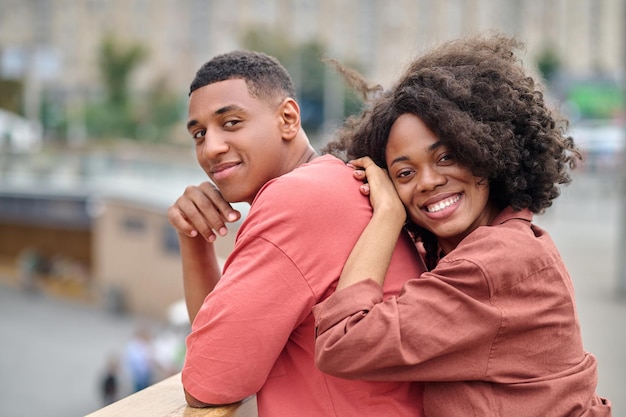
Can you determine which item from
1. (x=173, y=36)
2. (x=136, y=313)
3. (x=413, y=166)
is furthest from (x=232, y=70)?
(x=173, y=36)

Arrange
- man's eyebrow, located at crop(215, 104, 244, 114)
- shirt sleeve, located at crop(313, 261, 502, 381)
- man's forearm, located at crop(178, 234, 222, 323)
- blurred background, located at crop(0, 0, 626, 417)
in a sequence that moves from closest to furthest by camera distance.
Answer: shirt sleeve, located at crop(313, 261, 502, 381) < man's eyebrow, located at crop(215, 104, 244, 114) < man's forearm, located at crop(178, 234, 222, 323) < blurred background, located at crop(0, 0, 626, 417)

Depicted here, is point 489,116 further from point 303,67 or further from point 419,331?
point 303,67

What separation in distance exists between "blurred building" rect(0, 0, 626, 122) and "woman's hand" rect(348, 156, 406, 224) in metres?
51.2

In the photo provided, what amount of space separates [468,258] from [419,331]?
0.19m

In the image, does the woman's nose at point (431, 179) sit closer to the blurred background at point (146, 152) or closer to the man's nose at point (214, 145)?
the blurred background at point (146, 152)

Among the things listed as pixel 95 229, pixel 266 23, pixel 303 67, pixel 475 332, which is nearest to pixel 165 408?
pixel 475 332

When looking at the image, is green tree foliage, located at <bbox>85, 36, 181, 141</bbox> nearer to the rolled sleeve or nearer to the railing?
the railing

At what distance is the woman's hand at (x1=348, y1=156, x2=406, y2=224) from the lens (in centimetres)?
184

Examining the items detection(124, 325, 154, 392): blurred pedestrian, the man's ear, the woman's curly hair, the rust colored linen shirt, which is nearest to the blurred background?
detection(124, 325, 154, 392): blurred pedestrian

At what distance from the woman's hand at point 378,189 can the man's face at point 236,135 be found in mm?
245

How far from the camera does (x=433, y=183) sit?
183 cm

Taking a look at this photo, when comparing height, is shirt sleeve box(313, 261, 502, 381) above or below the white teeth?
below

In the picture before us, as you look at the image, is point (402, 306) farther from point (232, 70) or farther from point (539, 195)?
point (232, 70)

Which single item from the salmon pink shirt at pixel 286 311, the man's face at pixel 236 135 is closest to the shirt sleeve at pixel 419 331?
the salmon pink shirt at pixel 286 311
